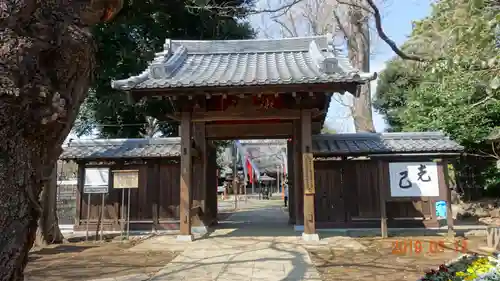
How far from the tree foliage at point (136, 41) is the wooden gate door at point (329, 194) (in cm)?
712

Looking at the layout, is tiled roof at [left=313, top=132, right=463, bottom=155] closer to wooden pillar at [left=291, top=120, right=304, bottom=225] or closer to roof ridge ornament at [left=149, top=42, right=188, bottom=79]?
wooden pillar at [left=291, top=120, right=304, bottom=225]

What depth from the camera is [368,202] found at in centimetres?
1012

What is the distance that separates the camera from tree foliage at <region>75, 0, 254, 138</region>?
47.1 feet

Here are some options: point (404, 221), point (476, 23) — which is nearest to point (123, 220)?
point (404, 221)

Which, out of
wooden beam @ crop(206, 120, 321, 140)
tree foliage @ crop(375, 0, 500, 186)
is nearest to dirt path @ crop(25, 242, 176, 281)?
wooden beam @ crop(206, 120, 321, 140)

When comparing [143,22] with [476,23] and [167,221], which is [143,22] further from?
[476,23]

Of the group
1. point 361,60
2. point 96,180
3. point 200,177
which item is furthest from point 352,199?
point 361,60

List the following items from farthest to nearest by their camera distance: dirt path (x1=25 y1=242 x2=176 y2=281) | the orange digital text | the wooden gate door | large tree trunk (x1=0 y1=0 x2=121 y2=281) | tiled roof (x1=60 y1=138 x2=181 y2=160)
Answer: tiled roof (x1=60 y1=138 x2=181 y2=160)
the wooden gate door
the orange digital text
dirt path (x1=25 y1=242 x2=176 y2=281)
large tree trunk (x1=0 y1=0 x2=121 y2=281)

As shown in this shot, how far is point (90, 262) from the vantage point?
6.80 m

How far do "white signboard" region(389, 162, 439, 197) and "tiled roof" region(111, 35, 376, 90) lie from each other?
2.76 m

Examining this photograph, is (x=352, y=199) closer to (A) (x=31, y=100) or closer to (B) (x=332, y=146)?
(B) (x=332, y=146)

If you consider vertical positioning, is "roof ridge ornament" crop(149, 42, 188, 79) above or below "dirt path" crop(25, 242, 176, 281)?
above

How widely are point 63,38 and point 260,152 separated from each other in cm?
4472

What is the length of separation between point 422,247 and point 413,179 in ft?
6.25
